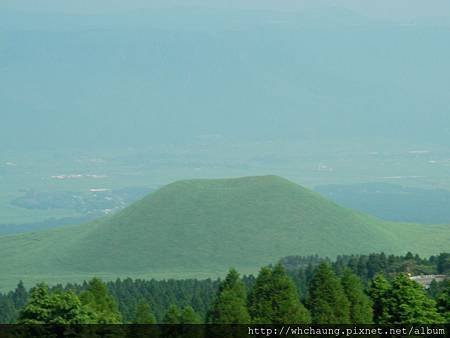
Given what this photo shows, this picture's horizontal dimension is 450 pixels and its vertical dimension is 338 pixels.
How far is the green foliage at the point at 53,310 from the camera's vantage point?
31297mm

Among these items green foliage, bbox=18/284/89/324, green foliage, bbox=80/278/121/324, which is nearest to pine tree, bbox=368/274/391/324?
green foliage, bbox=80/278/121/324

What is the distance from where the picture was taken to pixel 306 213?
98.0 meters

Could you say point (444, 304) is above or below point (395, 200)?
below

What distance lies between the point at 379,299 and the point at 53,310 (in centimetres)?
1029

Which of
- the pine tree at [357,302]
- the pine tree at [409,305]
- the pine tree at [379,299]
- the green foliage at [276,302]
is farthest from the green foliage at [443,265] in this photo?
the green foliage at [276,302]

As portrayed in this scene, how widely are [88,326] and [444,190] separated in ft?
454

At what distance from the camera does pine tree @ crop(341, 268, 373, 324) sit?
35.6 metres

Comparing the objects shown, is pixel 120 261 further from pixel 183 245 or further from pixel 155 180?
pixel 155 180

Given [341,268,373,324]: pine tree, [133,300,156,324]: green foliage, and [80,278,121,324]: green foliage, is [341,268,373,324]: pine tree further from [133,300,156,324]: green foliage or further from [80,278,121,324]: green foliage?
Result: [80,278,121,324]: green foliage

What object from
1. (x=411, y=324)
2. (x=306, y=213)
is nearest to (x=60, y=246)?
(x=306, y=213)

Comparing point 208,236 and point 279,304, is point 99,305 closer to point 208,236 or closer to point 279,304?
point 279,304

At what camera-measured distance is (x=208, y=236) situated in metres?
93.8

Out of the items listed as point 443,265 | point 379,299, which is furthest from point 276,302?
point 443,265

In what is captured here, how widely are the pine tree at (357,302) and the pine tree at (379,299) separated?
1.40 ft
